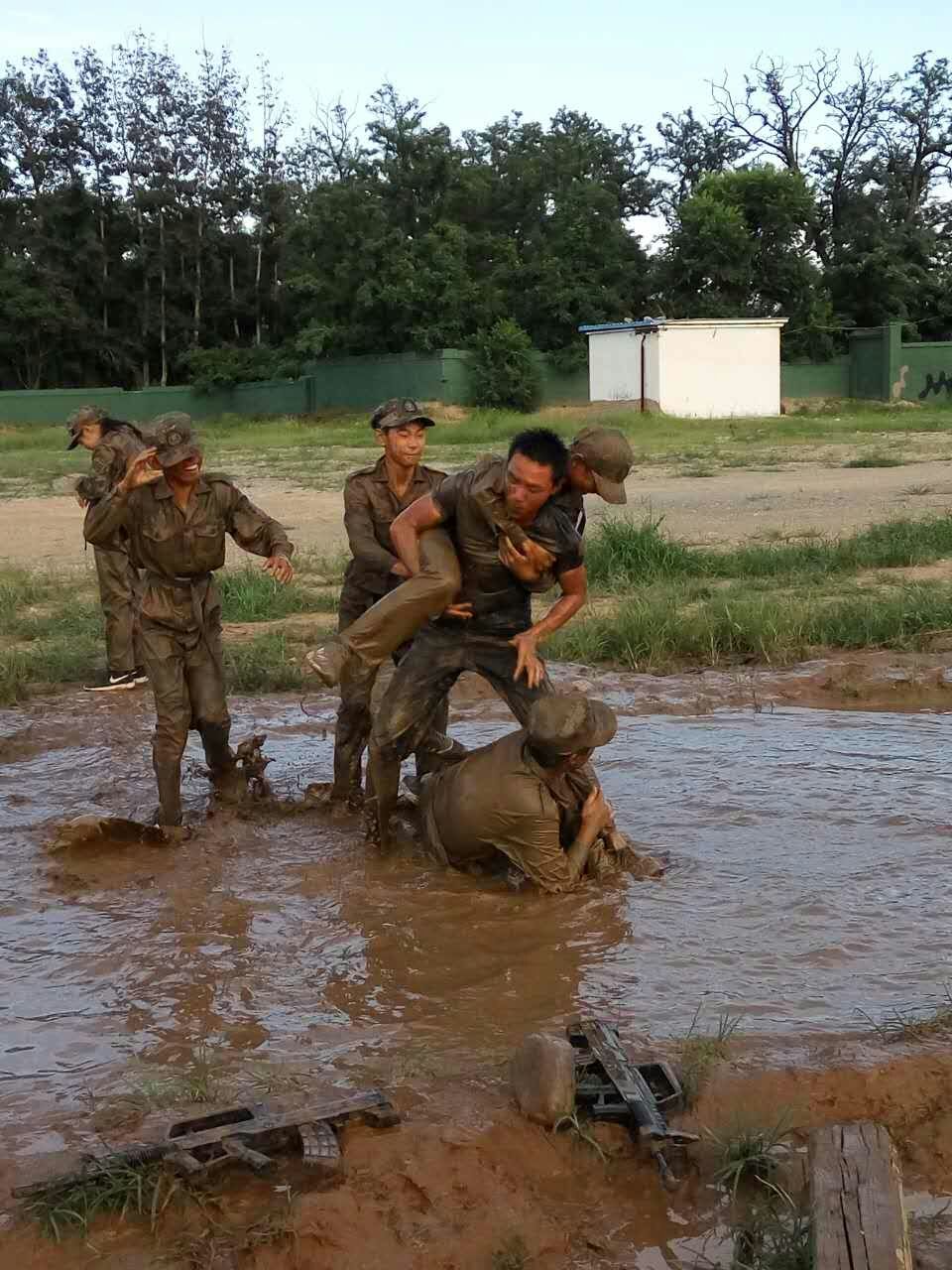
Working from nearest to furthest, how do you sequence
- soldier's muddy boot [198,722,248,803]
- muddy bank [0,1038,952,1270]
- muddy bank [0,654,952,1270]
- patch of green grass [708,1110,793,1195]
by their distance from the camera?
muddy bank [0,1038,952,1270], patch of green grass [708,1110,793,1195], muddy bank [0,654,952,1270], soldier's muddy boot [198,722,248,803]

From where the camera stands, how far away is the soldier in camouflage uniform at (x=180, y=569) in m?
5.91

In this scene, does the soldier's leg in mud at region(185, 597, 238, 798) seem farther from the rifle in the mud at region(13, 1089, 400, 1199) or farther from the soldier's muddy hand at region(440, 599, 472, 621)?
the rifle in the mud at region(13, 1089, 400, 1199)

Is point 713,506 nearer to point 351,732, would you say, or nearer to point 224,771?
point 351,732

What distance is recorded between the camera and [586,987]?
14.8ft

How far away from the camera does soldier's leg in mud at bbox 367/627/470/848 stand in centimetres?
567

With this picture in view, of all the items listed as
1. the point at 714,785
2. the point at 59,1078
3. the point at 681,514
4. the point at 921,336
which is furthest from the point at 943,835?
the point at 921,336

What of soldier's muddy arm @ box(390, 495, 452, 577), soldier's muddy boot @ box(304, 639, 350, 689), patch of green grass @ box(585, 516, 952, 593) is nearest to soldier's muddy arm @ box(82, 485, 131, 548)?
soldier's muddy boot @ box(304, 639, 350, 689)

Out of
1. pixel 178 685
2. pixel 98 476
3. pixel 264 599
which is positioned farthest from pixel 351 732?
pixel 264 599

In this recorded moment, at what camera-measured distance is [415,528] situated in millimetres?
5410

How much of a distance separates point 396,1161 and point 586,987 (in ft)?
4.23

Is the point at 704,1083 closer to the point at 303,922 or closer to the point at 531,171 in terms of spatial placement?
the point at 303,922

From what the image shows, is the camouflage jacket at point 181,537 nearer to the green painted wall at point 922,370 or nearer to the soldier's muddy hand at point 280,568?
the soldier's muddy hand at point 280,568

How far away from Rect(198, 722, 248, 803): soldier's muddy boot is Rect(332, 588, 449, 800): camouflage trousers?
1.51ft

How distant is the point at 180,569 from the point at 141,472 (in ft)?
1.87
